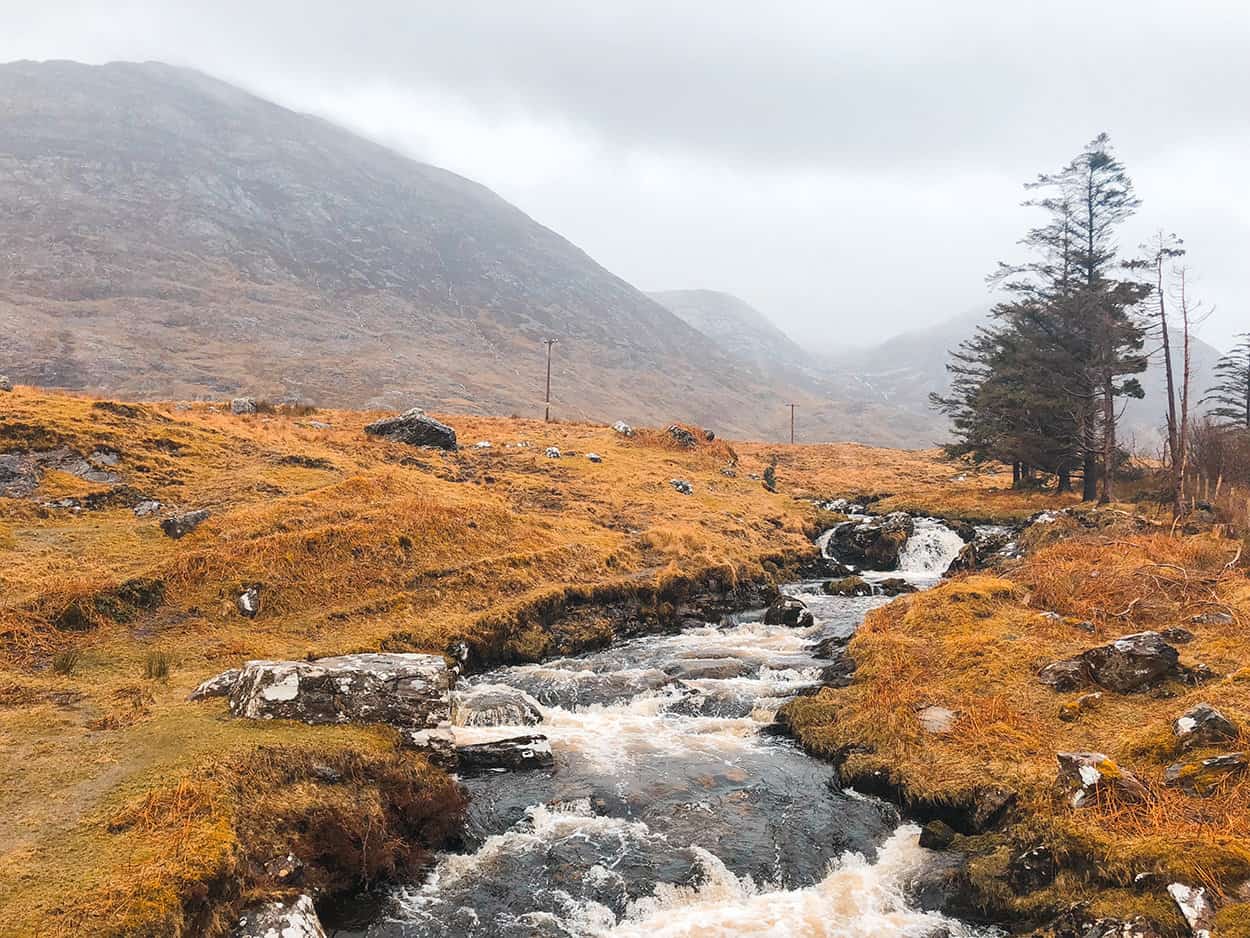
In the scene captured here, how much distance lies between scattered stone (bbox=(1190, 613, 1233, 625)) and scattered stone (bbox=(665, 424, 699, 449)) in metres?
34.9

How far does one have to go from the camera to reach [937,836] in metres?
10.0

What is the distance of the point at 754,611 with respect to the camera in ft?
79.5

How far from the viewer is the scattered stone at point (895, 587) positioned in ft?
86.4

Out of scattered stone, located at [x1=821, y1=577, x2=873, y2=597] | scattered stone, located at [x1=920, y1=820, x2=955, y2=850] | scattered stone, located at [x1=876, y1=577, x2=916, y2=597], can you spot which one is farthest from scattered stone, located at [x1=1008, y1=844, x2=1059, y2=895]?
scattered stone, located at [x1=876, y1=577, x2=916, y2=597]

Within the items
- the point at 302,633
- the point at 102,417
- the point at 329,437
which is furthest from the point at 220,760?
the point at 329,437

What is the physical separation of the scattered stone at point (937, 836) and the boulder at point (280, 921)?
311 inches

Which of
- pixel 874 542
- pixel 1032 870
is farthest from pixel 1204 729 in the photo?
pixel 874 542

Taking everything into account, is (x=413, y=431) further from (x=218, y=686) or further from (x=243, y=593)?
(x=218, y=686)

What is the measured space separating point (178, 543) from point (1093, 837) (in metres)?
19.7

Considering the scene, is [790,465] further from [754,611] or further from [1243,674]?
[1243,674]

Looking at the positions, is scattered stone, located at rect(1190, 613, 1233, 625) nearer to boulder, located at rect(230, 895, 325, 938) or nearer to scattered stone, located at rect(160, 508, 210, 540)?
boulder, located at rect(230, 895, 325, 938)

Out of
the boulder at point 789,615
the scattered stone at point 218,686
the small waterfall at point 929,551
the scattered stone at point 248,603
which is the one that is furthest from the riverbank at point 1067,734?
the small waterfall at point 929,551

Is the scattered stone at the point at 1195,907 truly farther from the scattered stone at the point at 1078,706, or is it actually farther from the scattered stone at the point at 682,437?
the scattered stone at the point at 682,437

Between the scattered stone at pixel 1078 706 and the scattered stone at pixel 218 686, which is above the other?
the scattered stone at pixel 1078 706
